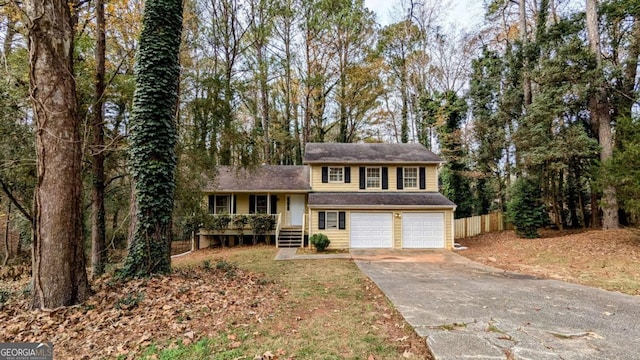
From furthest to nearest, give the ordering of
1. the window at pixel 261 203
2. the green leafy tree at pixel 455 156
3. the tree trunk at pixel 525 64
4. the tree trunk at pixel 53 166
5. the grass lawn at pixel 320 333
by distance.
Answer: the green leafy tree at pixel 455 156, the window at pixel 261 203, the tree trunk at pixel 525 64, the tree trunk at pixel 53 166, the grass lawn at pixel 320 333

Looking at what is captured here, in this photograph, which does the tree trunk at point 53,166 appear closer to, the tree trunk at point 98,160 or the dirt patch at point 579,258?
the tree trunk at point 98,160

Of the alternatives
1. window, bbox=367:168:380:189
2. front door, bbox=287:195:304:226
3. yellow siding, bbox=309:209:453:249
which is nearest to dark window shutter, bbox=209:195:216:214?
front door, bbox=287:195:304:226

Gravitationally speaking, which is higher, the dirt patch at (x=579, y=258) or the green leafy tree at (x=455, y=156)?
the green leafy tree at (x=455, y=156)

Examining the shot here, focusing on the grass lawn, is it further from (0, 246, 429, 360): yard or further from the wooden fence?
the wooden fence

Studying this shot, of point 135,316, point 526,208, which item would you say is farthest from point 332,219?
point 135,316

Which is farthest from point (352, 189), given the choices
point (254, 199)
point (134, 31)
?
point (134, 31)

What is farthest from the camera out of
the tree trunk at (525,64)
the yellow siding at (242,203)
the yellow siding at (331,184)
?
the yellow siding at (242,203)

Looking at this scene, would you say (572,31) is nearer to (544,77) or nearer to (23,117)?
(544,77)

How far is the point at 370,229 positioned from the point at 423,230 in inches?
99.6

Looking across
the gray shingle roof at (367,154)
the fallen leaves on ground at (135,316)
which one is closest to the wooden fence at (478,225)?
the gray shingle roof at (367,154)

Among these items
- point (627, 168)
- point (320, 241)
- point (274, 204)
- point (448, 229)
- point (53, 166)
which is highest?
point (627, 168)

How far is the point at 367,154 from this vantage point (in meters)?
16.3

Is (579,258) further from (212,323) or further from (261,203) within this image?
(261,203)

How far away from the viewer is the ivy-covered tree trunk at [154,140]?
5.90m
